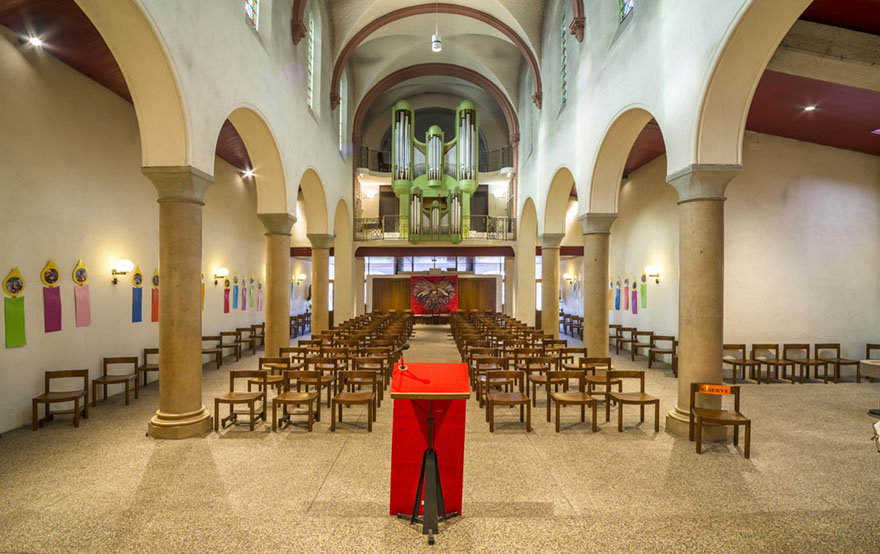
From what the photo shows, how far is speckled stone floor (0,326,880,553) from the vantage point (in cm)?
341

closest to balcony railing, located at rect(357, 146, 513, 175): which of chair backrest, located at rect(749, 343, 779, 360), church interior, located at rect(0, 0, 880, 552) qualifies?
church interior, located at rect(0, 0, 880, 552)

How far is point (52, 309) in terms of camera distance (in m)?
6.61

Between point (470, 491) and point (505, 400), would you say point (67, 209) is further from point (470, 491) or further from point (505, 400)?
point (470, 491)

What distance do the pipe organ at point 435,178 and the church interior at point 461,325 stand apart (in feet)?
18.2

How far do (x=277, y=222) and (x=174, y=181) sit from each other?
400 centimetres

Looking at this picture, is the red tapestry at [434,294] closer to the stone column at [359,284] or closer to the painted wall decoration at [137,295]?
the stone column at [359,284]

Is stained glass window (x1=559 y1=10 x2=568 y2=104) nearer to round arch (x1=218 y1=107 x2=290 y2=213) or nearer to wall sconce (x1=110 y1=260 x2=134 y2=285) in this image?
round arch (x1=218 y1=107 x2=290 y2=213)

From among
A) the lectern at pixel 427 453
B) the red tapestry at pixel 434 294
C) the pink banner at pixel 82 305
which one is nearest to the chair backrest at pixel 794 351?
the lectern at pixel 427 453

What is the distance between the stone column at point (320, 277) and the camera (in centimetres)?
1354

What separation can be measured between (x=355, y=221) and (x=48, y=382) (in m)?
13.7

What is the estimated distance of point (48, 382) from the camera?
6.42m

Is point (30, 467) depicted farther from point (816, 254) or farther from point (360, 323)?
point (816, 254)

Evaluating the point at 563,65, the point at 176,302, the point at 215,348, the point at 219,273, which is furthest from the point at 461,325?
the point at 176,302

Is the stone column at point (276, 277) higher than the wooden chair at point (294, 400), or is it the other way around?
the stone column at point (276, 277)
